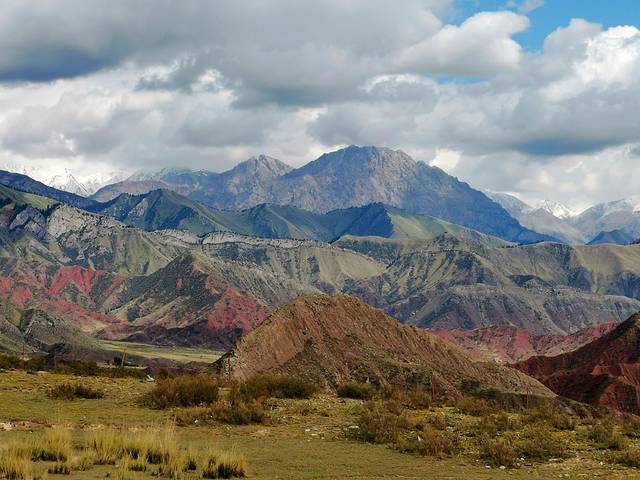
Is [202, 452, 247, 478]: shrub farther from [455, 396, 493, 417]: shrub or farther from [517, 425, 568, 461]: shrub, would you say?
[455, 396, 493, 417]: shrub

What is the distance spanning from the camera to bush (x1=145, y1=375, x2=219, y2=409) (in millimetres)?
30016

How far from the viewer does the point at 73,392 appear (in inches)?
1230

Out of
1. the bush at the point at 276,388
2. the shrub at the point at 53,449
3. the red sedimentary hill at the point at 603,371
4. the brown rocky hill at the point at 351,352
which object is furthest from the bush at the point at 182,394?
the red sedimentary hill at the point at 603,371

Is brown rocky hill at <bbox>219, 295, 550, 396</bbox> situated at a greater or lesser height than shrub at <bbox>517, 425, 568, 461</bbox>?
greater

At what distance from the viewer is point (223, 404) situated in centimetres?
2880

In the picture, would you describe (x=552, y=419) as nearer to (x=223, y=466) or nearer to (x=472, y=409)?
(x=472, y=409)

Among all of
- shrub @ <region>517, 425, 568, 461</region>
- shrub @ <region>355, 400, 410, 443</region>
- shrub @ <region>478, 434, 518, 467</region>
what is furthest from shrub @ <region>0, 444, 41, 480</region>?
shrub @ <region>517, 425, 568, 461</region>

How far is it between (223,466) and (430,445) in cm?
744

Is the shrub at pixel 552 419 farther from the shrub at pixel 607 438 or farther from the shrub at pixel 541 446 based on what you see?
the shrub at pixel 541 446

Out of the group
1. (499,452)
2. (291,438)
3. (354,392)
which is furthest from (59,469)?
(354,392)

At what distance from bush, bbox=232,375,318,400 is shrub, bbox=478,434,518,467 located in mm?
12180

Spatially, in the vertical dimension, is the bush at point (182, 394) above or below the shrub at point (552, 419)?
above

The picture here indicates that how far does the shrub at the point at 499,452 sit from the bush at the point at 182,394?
1155cm

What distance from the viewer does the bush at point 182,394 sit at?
30.0 metres
